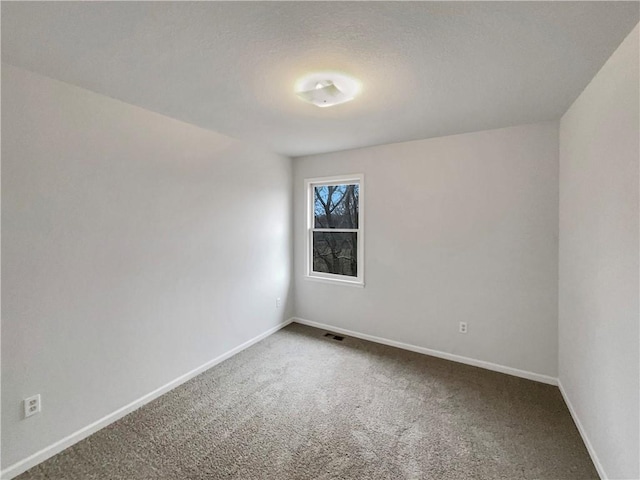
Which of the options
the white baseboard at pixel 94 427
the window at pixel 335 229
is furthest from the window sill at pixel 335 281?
the white baseboard at pixel 94 427

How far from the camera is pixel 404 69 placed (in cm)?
169

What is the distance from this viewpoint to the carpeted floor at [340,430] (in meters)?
1.68

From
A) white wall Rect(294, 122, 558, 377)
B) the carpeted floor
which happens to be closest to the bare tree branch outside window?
white wall Rect(294, 122, 558, 377)

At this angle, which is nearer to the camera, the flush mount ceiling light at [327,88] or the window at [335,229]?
the flush mount ceiling light at [327,88]

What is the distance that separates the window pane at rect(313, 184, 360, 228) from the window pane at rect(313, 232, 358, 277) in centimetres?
15

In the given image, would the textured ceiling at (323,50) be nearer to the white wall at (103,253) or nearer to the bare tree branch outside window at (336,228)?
the white wall at (103,253)

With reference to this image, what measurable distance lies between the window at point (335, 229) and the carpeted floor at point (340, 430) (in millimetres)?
1303

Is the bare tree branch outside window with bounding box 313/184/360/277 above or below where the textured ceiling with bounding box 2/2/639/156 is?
below

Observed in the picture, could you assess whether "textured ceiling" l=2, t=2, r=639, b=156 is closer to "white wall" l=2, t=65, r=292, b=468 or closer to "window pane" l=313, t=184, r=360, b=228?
"white wall" l=2, t=65, r=292, b=468

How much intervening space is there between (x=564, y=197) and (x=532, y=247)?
504 millimetres

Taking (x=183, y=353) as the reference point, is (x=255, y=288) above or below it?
above

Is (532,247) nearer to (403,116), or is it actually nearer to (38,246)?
(403,116)

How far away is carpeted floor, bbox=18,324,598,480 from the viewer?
1680 millimetres

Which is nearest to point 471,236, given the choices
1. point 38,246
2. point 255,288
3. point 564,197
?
point 564,197
